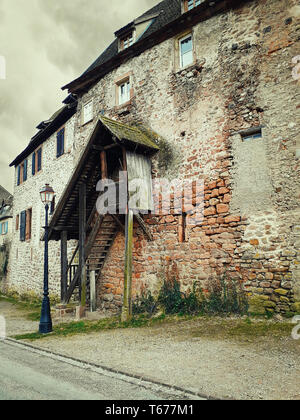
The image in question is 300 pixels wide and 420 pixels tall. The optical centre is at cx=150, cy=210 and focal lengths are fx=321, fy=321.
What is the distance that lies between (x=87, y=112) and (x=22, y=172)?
9.69m

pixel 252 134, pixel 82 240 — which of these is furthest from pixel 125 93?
pixel 82 240

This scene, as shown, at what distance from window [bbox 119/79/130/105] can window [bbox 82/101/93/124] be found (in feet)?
5.58

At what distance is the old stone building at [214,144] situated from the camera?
7.24 meters

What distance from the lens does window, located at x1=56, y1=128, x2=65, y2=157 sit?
15.2 m

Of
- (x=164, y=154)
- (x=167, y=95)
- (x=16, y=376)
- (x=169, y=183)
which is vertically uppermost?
(x=167, y=95)

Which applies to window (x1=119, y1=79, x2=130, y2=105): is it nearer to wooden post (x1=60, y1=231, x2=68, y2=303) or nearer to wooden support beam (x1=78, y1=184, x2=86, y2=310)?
wooden support beam (x1=78, y1=184, x2=86, y2=310)

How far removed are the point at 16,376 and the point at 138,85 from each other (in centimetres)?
915

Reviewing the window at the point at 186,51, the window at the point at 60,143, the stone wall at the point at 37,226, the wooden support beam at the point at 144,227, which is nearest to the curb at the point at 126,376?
the wooden support beam at the point at 144,227

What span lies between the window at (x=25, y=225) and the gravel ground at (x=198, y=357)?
12510mm

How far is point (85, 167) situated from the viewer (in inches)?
379

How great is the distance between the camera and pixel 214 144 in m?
8.45
